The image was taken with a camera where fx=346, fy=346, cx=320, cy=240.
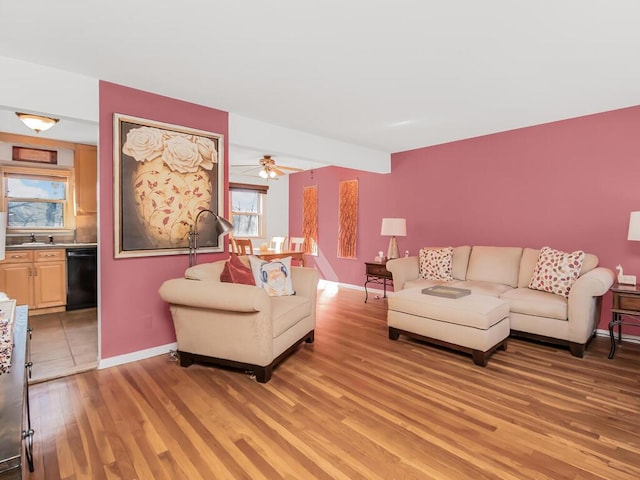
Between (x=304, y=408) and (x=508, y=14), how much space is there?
8.74 feet

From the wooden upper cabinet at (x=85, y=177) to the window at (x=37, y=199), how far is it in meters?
0.35

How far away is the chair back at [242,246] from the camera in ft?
19.0

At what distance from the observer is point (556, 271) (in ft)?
11.6

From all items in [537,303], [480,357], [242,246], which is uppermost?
[242,246]

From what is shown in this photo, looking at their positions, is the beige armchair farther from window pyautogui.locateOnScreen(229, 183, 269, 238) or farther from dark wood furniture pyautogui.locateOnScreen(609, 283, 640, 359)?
window pyautogui.locateOnScreen(229, 183, 269, 238)

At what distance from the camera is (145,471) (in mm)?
1674

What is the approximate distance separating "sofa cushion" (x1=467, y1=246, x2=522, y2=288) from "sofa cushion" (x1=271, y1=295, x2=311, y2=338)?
2.31 m

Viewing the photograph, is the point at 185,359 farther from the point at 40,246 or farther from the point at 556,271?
the point at 556,271

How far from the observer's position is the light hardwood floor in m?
1.72

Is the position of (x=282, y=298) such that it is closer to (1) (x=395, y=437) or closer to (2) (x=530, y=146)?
(1) (x=395, y=437)

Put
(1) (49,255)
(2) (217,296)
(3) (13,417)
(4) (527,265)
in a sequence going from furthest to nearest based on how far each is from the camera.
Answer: (1) (49,255)
(4) (527,265)
(2) (217,296)
(3) (13,417)

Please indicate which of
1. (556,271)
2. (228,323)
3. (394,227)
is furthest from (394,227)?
(228,323)

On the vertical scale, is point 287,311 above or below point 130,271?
below

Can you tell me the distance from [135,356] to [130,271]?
2.46 ft
